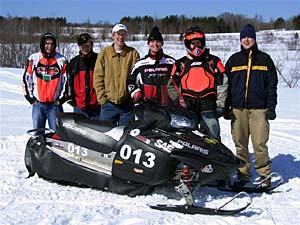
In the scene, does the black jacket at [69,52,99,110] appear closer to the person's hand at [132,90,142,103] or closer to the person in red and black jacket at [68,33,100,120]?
the person in red and black jacket at [68,33,100,120]

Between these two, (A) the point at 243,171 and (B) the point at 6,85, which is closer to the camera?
(A) the point at 243,171

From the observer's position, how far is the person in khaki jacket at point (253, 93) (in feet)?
15.0

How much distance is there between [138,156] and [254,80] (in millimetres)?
1436

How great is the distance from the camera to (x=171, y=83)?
462 centimetres

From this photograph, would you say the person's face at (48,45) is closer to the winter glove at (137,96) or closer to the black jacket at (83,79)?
the black jacket at (83,79)

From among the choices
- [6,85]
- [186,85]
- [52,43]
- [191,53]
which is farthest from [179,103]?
[6,85]

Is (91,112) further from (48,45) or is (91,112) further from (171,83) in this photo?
(171,83)

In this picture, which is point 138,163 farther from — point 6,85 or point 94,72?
point 6,85

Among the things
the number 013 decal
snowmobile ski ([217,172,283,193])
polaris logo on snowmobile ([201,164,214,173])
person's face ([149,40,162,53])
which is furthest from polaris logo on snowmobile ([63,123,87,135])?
snowmobile ski ([217,172,283,193])

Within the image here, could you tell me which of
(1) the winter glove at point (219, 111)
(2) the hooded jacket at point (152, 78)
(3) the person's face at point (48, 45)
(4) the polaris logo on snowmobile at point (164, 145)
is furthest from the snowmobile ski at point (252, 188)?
(3) the person's face at point (48, 45)

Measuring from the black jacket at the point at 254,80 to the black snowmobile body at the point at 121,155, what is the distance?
74 centimetres

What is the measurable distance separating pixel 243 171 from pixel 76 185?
1730 mm

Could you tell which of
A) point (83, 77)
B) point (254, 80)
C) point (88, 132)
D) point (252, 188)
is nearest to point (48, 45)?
point (83, 77)

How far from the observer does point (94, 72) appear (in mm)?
4992
